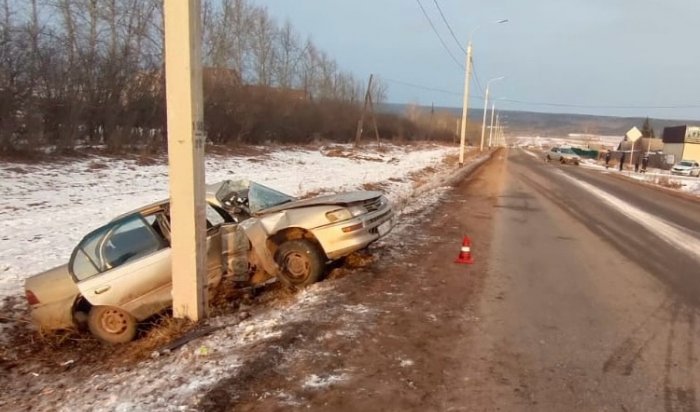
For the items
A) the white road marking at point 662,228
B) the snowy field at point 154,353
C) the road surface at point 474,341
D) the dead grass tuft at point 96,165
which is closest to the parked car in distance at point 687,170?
the white road marking at point 662,228

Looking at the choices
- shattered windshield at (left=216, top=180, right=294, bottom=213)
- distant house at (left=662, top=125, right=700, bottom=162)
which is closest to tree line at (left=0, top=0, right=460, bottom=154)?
shattered windshield at (left=216, top=180, right=294, bottom=213)

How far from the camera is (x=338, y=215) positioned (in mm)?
7086

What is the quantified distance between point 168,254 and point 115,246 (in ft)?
2.41

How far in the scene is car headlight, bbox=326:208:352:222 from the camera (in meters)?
7.04

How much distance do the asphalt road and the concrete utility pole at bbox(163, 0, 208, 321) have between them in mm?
2782

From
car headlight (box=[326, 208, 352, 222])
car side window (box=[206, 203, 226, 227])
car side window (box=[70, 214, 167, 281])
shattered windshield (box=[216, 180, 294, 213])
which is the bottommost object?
car side window (box=[70, 214, 167, 281])

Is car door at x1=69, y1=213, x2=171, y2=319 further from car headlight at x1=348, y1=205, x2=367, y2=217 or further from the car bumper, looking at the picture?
car headlight at x1=348, y1=205, x2=367, y2=217

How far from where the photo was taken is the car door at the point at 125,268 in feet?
20.9

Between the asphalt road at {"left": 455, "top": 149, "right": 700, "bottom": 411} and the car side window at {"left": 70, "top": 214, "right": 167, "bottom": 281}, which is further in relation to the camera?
the car side window at {"left": 70, "top": 214, "right": 167, "bottom": 281}

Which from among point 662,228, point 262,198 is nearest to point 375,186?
point 662,228

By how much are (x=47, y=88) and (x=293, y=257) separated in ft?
66.6

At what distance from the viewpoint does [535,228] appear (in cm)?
1198

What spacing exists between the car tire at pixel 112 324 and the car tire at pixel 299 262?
71.4 inches

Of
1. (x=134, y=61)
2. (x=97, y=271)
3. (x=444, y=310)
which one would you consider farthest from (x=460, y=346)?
(x=134, y=61)
